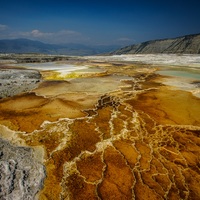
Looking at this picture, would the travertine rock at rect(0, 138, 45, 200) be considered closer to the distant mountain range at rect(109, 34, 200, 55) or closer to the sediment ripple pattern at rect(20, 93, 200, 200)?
the sediment ripple pattern at rect(20, 93, 200, 200)

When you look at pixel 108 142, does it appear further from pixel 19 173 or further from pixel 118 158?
pixel 19 173

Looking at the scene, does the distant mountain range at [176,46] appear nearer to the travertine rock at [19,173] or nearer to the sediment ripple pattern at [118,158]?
the sediment ripple pattern at [118,158]

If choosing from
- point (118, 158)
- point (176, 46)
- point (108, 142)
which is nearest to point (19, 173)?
point (118, 158)

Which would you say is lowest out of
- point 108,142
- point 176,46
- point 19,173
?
point 176,46

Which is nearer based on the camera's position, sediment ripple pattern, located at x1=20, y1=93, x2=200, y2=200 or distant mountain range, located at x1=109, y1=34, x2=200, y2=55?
sediment ripple pattern, located at x1=20, y1=93, x2=200, y2=200

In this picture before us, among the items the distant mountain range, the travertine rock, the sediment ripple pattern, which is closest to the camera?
the travertine rock

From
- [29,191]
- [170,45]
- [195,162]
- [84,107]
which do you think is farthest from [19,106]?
[170,45]

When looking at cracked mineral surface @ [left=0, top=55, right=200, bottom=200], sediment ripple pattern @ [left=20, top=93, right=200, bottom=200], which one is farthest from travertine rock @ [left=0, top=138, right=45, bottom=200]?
sediment ripple pattern @ [left=20, top=93, right=200, bottom=200]

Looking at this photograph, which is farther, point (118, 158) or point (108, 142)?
point (108, 142)
